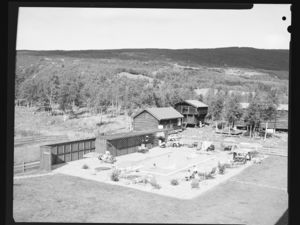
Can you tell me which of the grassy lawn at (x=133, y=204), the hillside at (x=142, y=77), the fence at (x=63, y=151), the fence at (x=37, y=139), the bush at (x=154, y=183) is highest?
the hillside at (x=142, y=77)

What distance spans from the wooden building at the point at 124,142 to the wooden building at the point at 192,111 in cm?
358

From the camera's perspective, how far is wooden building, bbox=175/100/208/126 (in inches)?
625

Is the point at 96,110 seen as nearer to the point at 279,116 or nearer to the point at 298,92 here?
the point at 279,116

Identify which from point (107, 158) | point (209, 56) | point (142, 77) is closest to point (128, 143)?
point (107, 158)

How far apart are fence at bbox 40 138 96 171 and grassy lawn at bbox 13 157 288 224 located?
881mm

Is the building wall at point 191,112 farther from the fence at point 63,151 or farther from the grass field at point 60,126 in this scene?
the fence at point 63,151

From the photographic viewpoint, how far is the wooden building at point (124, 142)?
10.1 m

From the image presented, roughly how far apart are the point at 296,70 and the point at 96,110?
20.6 meters

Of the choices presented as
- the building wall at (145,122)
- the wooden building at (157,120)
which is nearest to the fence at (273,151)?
the wooden building at (157,120)

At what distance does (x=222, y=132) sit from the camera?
48.1 ft

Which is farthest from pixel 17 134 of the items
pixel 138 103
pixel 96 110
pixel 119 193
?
pixel 119 193

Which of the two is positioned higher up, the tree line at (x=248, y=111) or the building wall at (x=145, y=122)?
the tree line at (x=248, y=111)

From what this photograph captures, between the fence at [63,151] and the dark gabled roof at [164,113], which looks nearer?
the fence at [63,151]

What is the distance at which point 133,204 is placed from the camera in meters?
6.50
